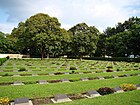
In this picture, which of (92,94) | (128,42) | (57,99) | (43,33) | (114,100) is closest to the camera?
(114,100)

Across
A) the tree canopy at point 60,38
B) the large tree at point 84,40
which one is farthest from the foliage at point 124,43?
the large tree at point 84,40

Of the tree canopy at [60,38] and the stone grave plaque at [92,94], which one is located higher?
the tree canopy at [60,38]

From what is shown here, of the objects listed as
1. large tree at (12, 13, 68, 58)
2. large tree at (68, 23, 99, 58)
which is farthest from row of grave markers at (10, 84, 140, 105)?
large tree at (68, 23, 99, 58)

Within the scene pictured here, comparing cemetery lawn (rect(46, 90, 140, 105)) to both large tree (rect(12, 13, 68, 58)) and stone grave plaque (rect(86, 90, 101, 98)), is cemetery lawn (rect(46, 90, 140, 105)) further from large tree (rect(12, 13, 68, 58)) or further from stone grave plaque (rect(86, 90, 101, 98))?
large tree (rect(12, 13, 68, 58))

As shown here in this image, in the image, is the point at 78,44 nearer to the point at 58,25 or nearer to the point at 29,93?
the point at 58,25

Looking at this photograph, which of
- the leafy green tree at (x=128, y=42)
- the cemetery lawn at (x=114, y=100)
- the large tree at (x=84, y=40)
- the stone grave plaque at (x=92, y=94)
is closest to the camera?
the cemetery lawn at (x=114, y=100)

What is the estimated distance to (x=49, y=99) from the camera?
28.1ft

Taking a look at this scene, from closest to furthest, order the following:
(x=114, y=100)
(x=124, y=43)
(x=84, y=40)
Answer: (x=114, y=100), (x=84, y=40), (x=124, y=43)

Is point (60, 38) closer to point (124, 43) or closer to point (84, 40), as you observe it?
point (84, 40)

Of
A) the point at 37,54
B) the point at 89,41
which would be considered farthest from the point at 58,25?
the point at 37,54

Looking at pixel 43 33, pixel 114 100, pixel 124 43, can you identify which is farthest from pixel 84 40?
pixel 114 100

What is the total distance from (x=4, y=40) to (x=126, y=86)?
59.3 m

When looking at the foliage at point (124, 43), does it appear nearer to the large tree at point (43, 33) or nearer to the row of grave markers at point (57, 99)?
the large tree at point (43, 33)

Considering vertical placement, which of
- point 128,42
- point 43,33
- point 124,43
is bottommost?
point 124,43
